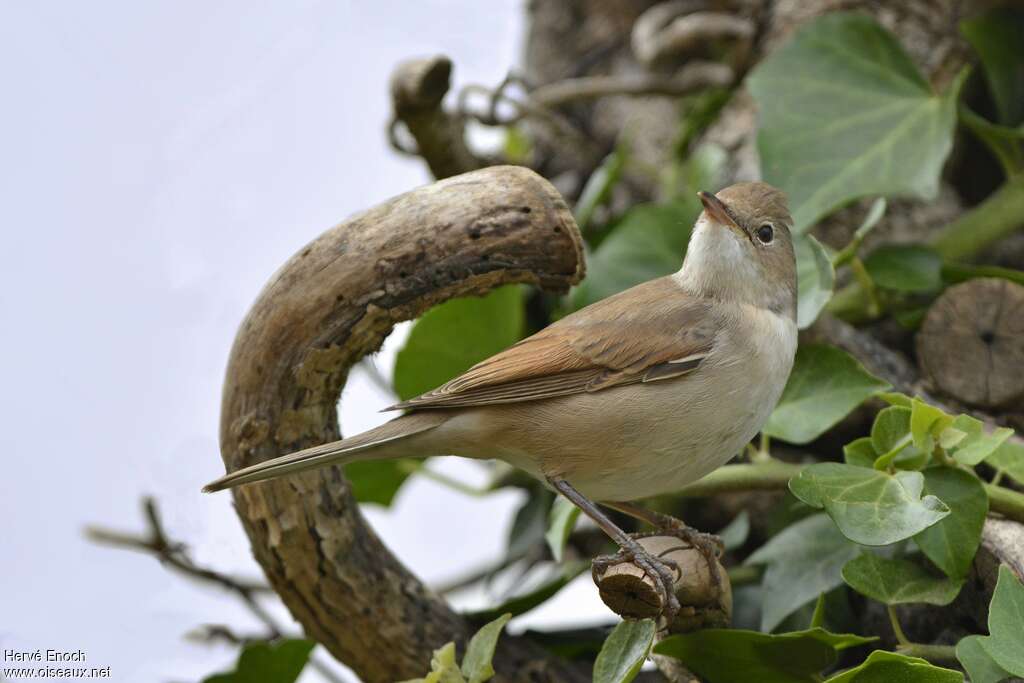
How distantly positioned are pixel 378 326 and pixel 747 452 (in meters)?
1.13

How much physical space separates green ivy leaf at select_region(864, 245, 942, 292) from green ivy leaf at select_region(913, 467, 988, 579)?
861 millimetres

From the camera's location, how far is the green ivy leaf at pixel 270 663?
2.71 metres

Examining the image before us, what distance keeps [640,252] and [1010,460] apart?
1.29m

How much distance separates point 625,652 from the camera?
222cm

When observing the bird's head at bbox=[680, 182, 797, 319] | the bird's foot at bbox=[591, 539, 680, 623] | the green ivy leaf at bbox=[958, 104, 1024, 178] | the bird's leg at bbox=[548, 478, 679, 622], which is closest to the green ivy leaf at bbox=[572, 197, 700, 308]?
the bird's head at bbox=[680, 182, 797, 319]

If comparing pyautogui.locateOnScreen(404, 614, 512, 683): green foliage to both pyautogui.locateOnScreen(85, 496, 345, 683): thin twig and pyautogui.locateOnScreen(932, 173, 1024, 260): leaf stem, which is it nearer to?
pyautogui.locateOnScreen(85, 496, 345, 683): thin twig

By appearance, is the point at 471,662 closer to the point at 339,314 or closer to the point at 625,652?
the point at 625,652

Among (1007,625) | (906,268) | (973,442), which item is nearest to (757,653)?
(1007,625)

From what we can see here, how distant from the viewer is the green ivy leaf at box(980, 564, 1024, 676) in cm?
199

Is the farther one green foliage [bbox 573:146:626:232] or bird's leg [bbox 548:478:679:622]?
green foliage [bbox 573:146:626:232]

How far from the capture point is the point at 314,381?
2.43 m

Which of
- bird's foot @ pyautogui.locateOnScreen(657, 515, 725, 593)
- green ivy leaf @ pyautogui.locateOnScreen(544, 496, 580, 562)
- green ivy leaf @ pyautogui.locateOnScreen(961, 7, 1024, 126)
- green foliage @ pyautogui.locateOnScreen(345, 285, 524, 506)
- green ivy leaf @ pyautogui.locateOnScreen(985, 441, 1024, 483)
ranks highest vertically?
green ivy leaf @ pyautogui.locateOnScreen(961, 7, 1024, 126)

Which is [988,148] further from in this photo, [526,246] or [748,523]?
[526,246]

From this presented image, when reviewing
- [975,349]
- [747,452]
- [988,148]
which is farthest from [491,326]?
[988,148]
